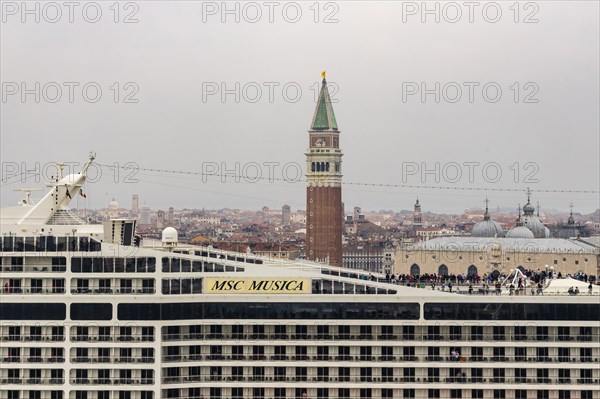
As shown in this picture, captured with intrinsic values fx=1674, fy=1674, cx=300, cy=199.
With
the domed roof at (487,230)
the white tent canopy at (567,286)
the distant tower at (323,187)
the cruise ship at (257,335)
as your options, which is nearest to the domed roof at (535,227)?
the domed roof at (487,230)

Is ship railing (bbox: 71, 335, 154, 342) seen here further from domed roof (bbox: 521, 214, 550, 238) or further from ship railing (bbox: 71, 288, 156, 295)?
domed roof (bbox: 521, 214, 550, 238)

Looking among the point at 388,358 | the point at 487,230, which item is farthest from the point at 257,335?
the point at 487,230

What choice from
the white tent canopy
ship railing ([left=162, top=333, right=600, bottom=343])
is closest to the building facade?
the white tent canopy

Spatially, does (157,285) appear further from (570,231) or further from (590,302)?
(570,231)

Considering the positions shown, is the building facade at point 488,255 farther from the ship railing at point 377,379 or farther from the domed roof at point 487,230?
the ship railing at point 377,379

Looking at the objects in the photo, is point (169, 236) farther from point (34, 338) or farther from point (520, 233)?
point (520, 233)

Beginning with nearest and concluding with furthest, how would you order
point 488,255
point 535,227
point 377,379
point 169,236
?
point 377,379
point 169,236
point 488,255
point 535,227
